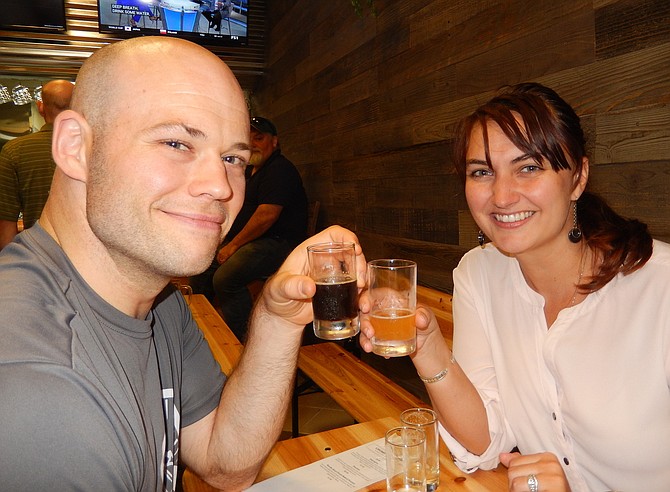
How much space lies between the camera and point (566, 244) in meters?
1.71

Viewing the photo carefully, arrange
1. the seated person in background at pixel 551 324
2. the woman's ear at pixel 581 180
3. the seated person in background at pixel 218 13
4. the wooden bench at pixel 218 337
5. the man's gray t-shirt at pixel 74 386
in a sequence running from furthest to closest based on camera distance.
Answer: the seated person in background at pixel 218 13 → the wooden bench at pixel 218 337 → the woman's ear at pixel 581 180 → the seated person in background at pixel 551 324 → the man's gray t-shirt at pixel 74 386

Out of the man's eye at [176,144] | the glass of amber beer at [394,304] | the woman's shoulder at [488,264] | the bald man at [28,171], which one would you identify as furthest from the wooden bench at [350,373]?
the bald man at [28,171]

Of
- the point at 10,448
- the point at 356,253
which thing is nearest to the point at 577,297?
the point at 356,253

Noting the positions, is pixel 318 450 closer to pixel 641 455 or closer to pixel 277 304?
pixel 277 304

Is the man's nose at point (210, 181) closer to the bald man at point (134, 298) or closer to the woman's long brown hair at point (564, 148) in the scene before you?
the bald man at point (134, 298)

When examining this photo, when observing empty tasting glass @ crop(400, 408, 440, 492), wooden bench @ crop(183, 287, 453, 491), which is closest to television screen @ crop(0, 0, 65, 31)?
wooden bench @ crop(183, 287, 453, 491)

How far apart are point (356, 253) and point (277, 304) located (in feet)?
0.92

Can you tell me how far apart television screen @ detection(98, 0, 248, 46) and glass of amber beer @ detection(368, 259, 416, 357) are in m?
5.22

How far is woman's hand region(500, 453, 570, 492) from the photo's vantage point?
112cm

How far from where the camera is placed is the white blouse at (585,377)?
1421 millimetres

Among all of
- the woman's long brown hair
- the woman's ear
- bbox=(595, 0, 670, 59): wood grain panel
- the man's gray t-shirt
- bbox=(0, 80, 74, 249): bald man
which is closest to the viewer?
the man's gray t-shirt

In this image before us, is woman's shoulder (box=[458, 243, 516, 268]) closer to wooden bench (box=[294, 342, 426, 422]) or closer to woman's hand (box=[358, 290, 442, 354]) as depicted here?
woman's hand (box=[358, 290, 442, 354])

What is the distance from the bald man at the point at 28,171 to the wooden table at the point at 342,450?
2994 millimetres

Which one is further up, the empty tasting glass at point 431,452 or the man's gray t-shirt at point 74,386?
the man's gray t-shirt at point 74,386
